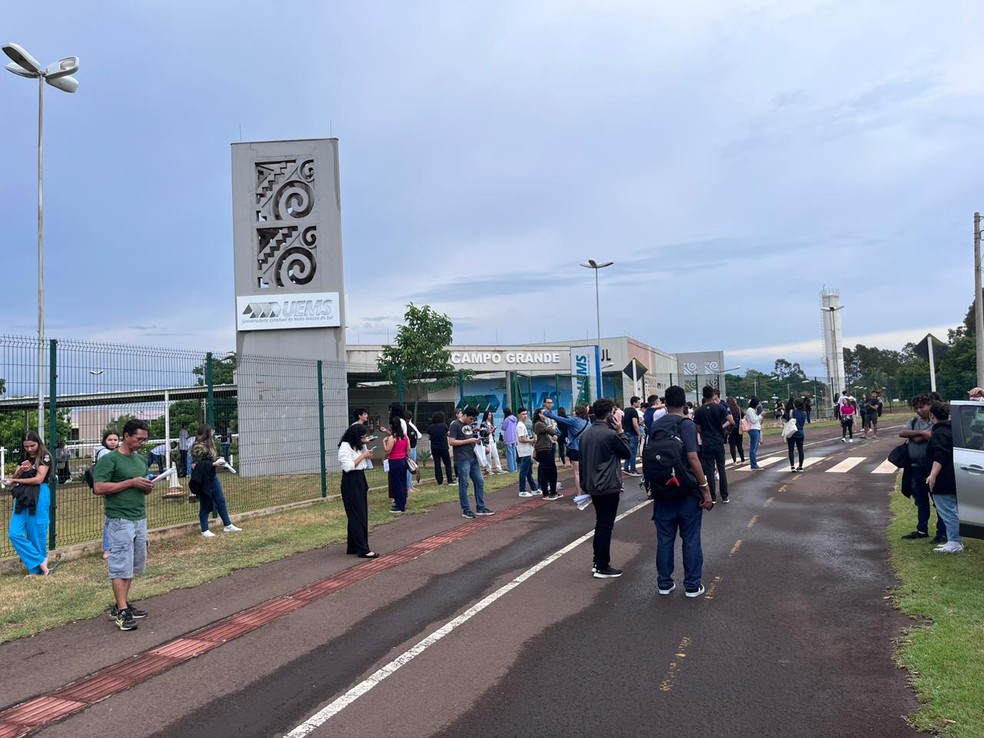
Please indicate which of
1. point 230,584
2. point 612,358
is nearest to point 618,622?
point 230,584

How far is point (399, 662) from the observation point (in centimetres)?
557

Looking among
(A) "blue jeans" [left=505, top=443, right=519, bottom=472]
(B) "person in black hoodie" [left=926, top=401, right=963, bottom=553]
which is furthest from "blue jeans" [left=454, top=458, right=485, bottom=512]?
(B) "person in black hoodie" [left=926, top=401, right=963, bottom=553]

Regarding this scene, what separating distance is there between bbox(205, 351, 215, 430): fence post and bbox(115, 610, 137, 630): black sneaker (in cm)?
551

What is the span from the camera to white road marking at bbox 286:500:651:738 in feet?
15.0

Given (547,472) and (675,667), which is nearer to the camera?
(675,667)

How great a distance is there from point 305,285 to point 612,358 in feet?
94.1

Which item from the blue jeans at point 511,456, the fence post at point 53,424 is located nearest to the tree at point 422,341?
the blue jeans at point 511,456

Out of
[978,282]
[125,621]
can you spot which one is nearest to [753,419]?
[978,282]

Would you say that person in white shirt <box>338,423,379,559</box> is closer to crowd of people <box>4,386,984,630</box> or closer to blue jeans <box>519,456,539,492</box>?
crowd of people <box>4,386,984,630</box>

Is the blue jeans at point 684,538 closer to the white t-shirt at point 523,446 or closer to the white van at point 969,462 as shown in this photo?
the white van at point 969,462

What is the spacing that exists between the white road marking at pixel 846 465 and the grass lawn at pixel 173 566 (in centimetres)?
938

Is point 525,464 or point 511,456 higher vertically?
point 525,464

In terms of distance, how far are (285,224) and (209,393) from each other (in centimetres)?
1320

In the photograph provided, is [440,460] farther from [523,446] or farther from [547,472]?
[547,472]
